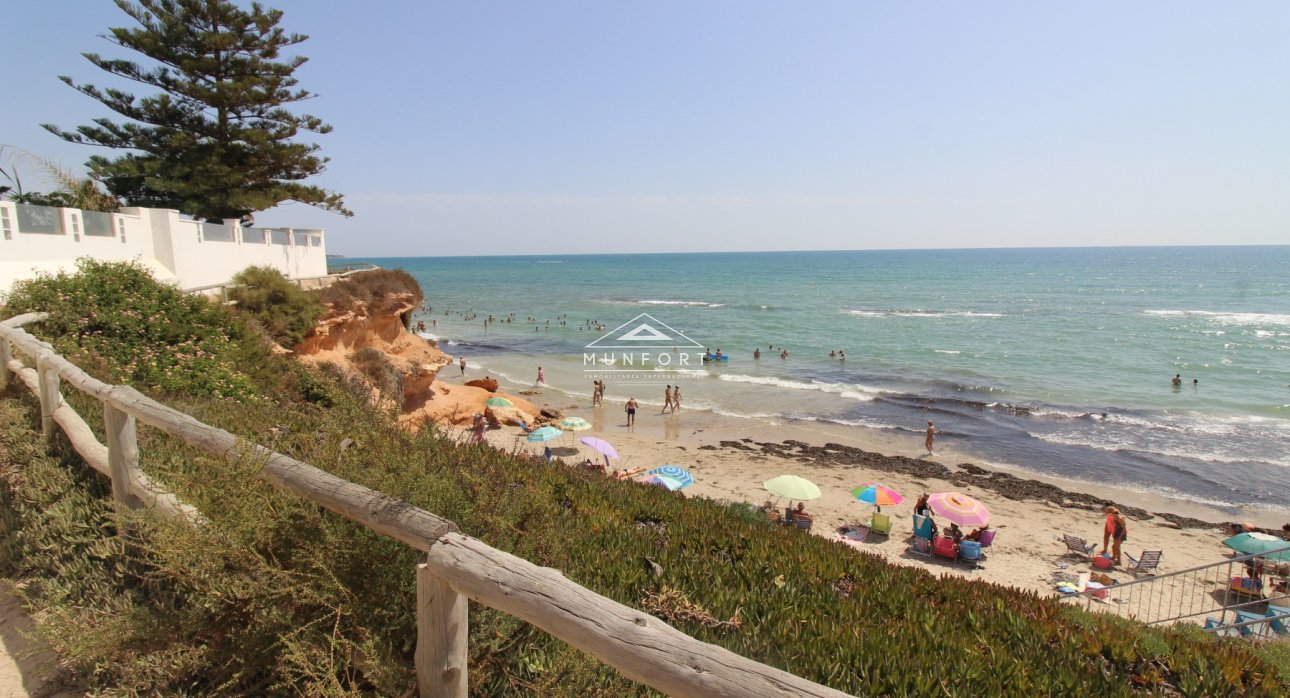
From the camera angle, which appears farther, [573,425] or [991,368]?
[991,368]

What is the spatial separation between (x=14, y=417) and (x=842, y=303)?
69007mm

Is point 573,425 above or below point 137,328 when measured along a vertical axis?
below

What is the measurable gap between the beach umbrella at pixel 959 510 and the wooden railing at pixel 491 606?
12821 mm

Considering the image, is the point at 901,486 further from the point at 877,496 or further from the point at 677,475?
the point at 677,475

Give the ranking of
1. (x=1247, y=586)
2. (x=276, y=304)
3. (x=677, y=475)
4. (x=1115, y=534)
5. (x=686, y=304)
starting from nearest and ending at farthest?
(x=1247, y=586) < (x=1115, y=534) < (x=276, y=304) < (x=677, y=475) < (x=686, y=304)

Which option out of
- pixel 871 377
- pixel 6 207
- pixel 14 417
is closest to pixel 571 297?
pixel 871 377

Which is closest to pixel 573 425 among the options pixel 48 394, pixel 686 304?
pixel 48 394

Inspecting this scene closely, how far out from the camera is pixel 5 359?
6797 mm

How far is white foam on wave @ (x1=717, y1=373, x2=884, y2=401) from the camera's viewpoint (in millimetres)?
28734

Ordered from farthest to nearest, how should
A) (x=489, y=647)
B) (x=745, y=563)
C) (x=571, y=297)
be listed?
(x=571, y=297) < (x=745, y=563) < (x=489, y=647)

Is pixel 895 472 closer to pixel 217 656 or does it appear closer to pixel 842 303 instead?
pixel 217 656

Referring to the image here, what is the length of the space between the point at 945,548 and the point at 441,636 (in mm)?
13413

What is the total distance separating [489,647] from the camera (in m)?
2.67

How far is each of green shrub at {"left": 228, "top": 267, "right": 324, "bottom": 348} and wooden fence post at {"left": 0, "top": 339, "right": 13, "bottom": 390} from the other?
7167mm
